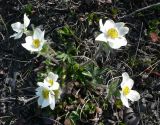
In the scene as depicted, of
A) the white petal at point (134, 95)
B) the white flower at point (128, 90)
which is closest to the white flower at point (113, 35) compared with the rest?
the white flower at point (128, 90)

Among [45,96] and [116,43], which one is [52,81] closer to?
[45,96]

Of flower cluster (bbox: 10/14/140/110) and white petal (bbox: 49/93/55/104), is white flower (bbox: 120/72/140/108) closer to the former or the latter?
flower cluster (bbox: 10/14/140/110)

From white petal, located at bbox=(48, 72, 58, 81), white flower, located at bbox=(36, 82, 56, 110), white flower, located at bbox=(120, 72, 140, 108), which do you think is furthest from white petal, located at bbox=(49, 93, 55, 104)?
white flower, located at bbox=(120, 72, 140, 108)

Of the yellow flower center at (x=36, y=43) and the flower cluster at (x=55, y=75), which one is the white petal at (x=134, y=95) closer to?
the flower cluster at (x=55, y=75)

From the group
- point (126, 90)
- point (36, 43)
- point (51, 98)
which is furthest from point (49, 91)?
point (126, 90)

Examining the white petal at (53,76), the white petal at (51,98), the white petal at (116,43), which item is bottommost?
the white petal at (51,98)

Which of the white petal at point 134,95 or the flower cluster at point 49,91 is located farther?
the white petal at point 134,95
